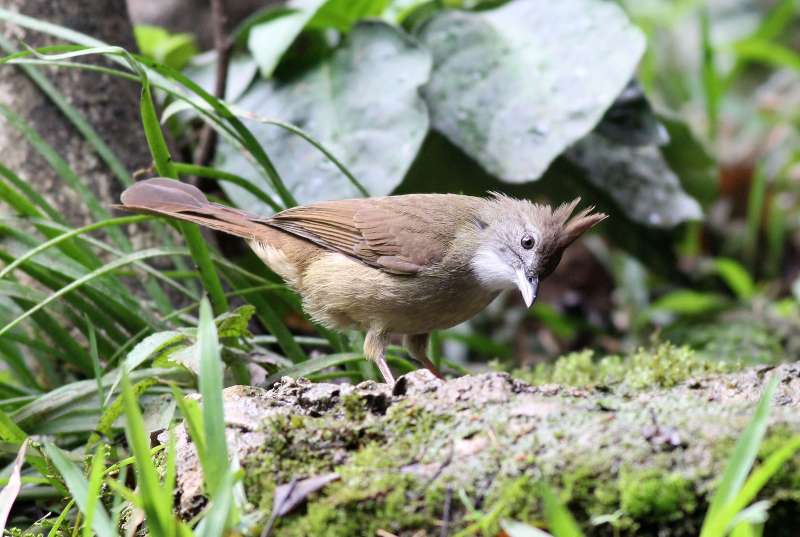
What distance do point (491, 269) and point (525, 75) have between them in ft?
4.68

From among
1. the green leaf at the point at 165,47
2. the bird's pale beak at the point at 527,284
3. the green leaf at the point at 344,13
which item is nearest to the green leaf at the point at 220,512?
the bird's pale beak at the point at 527,284

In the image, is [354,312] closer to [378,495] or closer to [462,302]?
[462,302]

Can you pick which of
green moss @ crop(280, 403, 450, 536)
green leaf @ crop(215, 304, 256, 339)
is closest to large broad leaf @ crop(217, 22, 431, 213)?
green leaf @ crop(215, 304, 256, 339)

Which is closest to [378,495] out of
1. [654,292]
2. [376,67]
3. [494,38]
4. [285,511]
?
[285,511]

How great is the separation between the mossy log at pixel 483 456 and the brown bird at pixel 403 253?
0.95 metres

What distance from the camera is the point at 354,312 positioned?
3705mm

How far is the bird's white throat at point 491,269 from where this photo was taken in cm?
→ 369

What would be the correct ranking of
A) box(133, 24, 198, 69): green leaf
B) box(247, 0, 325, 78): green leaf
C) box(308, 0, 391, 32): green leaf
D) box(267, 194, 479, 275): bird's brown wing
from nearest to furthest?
box(267, 194, 479, 275): bird's brown wing → box(247, 0, 325, 78): green leaf → box(308, 0, 391, 32): green leaf → box(133, 24, 198, 69): green leaf

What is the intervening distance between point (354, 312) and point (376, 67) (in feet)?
5.18

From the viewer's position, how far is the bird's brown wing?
3.68m

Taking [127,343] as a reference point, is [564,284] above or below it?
below

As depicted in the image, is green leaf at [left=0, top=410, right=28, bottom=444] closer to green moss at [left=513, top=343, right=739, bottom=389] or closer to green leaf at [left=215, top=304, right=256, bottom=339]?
green leaf at [left=215, top=304, right=256, bottom=339]

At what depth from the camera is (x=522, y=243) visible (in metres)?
3.65

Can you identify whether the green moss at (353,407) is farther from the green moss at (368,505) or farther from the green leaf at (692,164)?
Answer: the green leaf at (692,164)
